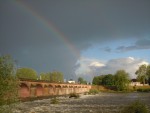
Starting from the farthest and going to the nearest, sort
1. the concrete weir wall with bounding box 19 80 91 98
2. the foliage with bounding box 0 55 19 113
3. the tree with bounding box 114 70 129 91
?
the tree with bounding box 114 70 129 91, the concrete weir wall with bounding box 19 80 91 98, the foliage with bounding box 0 55 19 113

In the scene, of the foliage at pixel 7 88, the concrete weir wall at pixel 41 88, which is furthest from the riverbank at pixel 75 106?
the foliage at pixel 7 88

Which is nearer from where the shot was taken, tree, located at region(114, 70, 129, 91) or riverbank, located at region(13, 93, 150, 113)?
riverbank, located at region(13, 93, 150, 113)

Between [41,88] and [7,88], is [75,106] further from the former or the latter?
[41,88]

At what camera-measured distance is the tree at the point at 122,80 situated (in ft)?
545

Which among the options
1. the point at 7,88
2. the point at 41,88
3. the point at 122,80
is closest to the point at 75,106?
the point at 7,88

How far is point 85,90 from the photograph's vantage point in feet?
595

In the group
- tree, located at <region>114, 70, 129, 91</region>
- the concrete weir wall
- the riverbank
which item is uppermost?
tree, located at <region>114, 70, 129, 91</region>

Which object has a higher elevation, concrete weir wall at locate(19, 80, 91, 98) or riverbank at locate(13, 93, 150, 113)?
concrete weir wall at locate(19, 80, 91, 98)

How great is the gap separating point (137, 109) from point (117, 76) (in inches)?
5630

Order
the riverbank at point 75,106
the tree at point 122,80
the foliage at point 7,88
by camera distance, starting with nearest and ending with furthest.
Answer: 1. the foliage at point 7,88
2. the riverbank at point 75,106
3. the tree at point 122,80

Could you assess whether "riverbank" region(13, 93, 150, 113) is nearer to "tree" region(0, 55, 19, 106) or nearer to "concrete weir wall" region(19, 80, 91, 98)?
"concrete weir wall" region(19, 80, 91, 98)

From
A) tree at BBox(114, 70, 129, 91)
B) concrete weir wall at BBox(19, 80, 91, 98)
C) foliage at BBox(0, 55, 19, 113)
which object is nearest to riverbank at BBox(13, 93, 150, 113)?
concrete weir wall at BBox(19, 80, 91, 98)

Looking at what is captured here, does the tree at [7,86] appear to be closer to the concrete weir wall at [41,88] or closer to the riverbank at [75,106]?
the riverbank at [75,106]

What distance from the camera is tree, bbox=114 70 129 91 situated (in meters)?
166
